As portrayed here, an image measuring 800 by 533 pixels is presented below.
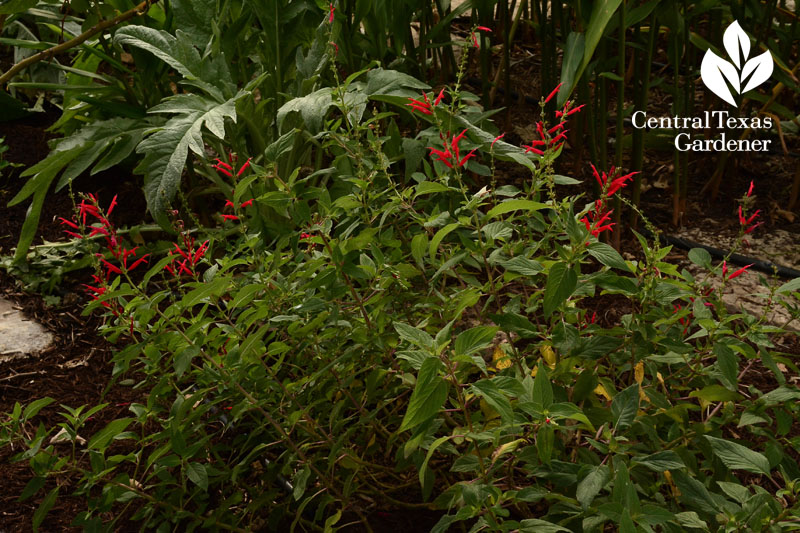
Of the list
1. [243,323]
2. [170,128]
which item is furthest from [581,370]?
[170,128]

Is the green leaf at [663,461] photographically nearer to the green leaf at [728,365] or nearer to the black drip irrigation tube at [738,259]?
the green leaf at [728,365]

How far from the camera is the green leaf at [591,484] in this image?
0.85 m

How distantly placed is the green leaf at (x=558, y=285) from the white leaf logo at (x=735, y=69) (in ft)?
4.69

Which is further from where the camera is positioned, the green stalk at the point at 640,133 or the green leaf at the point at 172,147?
the green stalk at the point at 640,133

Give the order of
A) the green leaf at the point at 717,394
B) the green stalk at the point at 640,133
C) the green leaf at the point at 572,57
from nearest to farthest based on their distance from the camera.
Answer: the green leaf at the point at 717,394, the green leaf at the point at 572,57, the green stalk at the point at 640,133

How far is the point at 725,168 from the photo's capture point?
2.51m

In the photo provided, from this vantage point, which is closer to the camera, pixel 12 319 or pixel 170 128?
pixel 170 128

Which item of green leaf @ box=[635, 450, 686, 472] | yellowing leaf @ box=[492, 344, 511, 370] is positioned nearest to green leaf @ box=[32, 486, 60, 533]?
yellowing leaf @ box=[492, 344, 511, 370]

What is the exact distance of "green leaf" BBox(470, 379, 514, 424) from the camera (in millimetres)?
840

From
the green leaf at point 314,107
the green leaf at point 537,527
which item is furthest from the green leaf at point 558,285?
the green leaf at point 314,107

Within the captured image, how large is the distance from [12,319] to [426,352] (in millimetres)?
1602

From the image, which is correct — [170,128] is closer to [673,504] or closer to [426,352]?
[426,352]

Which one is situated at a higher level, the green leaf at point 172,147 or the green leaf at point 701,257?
the green leaf at point 172,147

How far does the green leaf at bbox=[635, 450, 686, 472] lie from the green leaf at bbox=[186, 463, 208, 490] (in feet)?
2.04
